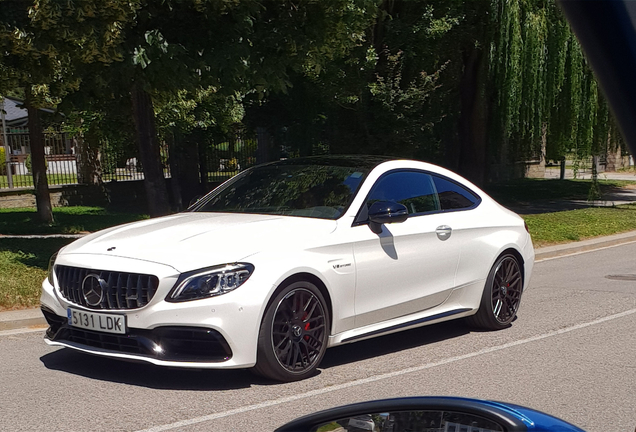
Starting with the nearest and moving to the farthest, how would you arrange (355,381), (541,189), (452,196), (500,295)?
(355,381) < (452,196) < (500,295) < (541,189)

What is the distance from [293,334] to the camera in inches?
229

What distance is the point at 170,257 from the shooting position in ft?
18.3

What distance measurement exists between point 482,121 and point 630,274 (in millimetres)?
10846

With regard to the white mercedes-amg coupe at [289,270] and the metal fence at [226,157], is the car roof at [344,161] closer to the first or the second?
the white mercedes-amg coupe at [289,270]

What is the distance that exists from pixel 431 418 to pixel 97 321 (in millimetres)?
4284

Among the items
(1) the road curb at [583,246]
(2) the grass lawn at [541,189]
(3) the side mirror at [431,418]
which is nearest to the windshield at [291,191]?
(3) the side mirror at [431,418]


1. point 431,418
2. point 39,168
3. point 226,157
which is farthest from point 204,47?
point 226,157

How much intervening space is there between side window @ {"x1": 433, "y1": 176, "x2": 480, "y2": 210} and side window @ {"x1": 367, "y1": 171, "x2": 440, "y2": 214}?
0.09 meters

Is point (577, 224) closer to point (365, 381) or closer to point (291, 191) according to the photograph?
point (291, 191)

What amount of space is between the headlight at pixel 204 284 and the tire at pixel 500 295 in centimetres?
301

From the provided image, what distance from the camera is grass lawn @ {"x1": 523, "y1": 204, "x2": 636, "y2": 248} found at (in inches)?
606

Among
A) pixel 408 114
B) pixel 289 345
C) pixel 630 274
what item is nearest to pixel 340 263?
pixel 289 345

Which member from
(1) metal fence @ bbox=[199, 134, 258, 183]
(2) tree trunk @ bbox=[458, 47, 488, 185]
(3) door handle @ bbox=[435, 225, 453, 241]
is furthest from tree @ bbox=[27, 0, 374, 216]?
(1) metal fence @ bbox=[199, 134, 258, 183]

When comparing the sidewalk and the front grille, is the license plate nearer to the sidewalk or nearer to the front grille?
the front grille
